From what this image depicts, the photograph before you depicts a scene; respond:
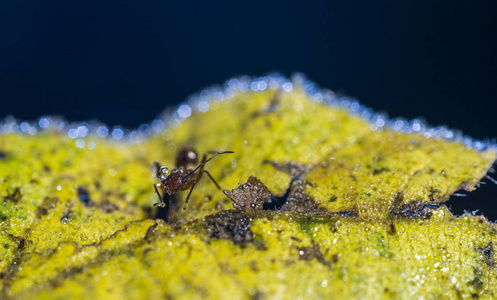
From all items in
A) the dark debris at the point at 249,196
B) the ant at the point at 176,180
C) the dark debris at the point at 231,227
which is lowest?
the dark debris at the point at 231,227

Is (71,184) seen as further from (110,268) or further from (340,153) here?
(340,153)

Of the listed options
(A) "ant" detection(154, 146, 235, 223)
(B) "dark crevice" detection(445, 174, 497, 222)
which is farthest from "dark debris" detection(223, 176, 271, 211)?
(B) "dark crevice" detection(445, 174, 497, 222)

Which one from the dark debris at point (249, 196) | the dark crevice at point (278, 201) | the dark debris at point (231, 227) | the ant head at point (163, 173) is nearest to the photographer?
the dark debris at point (231, 227)

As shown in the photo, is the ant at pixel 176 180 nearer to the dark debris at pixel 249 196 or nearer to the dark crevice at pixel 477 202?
the dark debris at pixel 249 196

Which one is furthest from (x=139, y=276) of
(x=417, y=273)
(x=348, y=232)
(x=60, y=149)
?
(x=60, y=149)

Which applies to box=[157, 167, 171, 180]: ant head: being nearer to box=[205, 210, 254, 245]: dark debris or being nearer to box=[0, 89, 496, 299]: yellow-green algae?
box=[0, 89, 496, 299]: yellow-green algae

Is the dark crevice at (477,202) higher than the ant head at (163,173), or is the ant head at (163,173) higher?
the ant head at (163,173)

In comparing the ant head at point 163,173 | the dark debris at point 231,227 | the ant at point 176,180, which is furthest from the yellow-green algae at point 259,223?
the ant head at point 163,173
